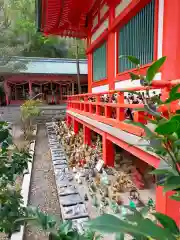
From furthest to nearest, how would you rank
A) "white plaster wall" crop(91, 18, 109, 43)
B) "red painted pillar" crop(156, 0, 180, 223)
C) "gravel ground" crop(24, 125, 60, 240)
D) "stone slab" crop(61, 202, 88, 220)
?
"white plaster wall" crop(91, 18, 109, 43) → "stone slab" crop(61, 202, 88, 220) → "gravel ground" crop(24, 125, 60, 240) → "red painted pillar" crop(156, 0, 180, 223)

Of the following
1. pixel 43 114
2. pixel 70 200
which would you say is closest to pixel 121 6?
pixel 70 200

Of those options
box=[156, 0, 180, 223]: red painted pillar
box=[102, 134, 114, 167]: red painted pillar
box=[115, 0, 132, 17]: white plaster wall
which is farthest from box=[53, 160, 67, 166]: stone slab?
box=[115, 0, 132, 17]: white plaster wall

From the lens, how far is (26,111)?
382 inches

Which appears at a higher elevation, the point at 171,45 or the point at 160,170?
the point at 171,45

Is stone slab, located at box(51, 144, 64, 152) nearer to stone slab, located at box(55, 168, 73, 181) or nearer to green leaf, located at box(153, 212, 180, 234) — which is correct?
stone slab, located at box(55, 168, 73, 181)

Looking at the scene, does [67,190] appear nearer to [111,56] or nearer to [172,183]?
[111,56]

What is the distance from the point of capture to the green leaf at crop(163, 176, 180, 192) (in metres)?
0.59

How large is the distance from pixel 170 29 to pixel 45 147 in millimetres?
6502

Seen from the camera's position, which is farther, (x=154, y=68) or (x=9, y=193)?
(x=9, y=193)

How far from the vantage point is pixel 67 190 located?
423cm

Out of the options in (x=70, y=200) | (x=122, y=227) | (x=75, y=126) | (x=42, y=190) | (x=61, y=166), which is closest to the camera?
(x=122, y=227)

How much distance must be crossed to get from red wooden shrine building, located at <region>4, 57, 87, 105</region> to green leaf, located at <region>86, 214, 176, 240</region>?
50.3 feet

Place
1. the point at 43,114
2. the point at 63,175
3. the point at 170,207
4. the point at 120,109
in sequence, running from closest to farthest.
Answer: the point at 170,207 → the point at 120,109 → the point at 63,175 → the point at 43,114

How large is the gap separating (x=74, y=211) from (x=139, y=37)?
3466mm
